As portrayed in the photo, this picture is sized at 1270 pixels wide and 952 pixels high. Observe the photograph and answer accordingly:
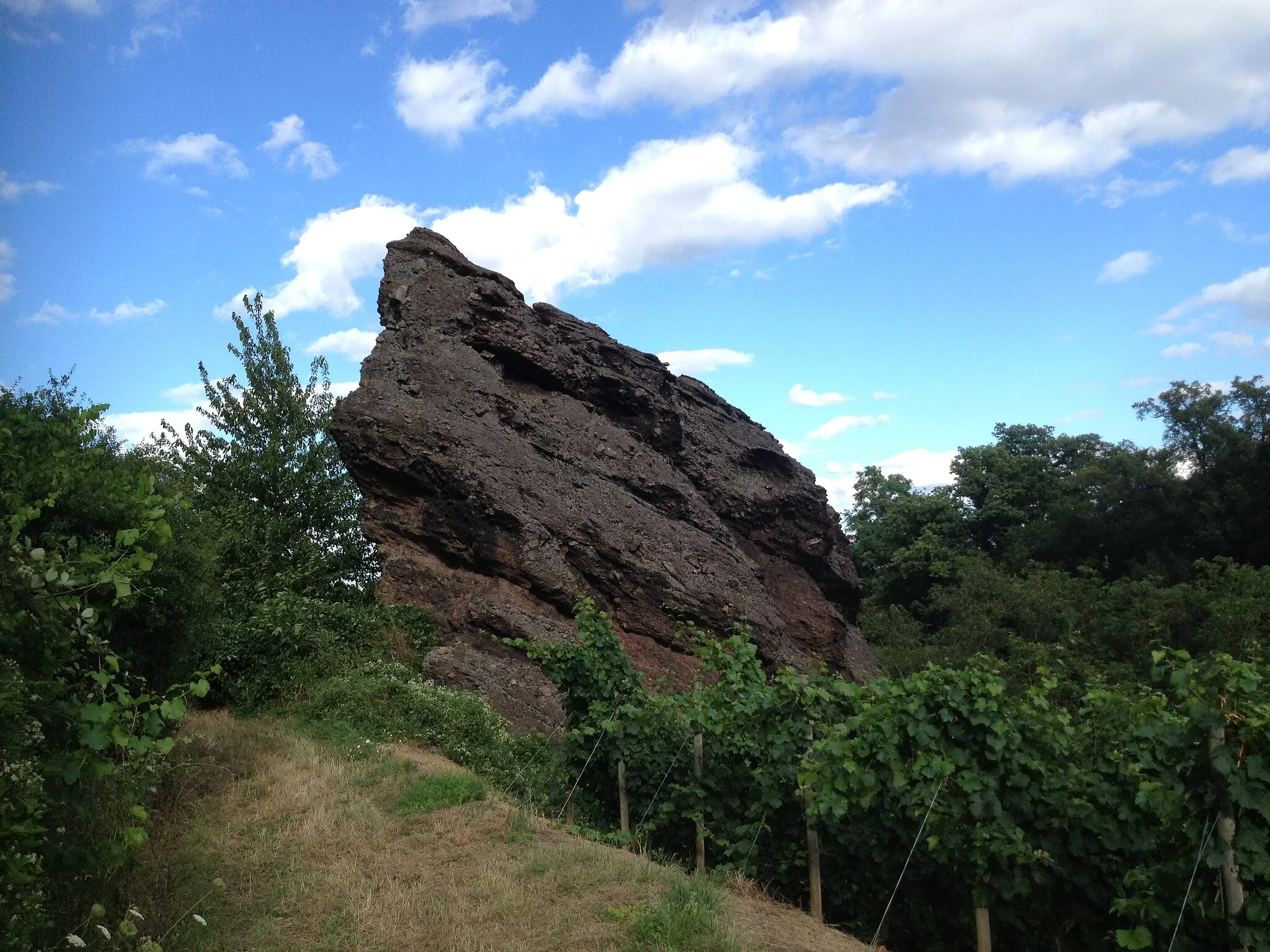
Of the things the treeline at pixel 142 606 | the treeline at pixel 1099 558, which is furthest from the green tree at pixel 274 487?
the treeline at pixel 1099 558

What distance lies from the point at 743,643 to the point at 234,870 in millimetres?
4880

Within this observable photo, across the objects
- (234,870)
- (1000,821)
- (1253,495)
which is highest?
(1253,495)

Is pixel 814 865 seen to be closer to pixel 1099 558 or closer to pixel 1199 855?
pixel 1199 855

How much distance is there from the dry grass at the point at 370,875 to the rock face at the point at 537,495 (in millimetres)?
4535

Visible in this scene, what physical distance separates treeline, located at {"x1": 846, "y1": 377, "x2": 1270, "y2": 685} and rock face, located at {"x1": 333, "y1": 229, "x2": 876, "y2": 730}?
716 centimetres

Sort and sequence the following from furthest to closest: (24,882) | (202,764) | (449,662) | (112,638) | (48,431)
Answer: (449,662) → (48,431) → (112,638) → (202,764) → (24,882)

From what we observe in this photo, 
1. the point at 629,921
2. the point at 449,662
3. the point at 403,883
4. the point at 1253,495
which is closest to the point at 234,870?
the point at 403,883

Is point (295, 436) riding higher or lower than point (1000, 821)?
higher

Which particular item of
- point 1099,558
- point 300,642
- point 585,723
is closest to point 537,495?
point 300,642

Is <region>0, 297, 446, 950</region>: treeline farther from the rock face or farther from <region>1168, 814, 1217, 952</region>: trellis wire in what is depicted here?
<region>1168, 814, 1217, 952</region>: trellis wire

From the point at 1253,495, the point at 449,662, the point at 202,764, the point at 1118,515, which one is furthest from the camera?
A: the point at 1118,515

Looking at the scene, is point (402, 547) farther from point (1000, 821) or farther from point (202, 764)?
point (1000, 821)

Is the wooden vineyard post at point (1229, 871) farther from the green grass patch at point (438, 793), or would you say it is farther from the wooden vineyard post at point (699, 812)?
the green grass patch at point (438, 793)

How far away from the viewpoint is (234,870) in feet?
21.9
